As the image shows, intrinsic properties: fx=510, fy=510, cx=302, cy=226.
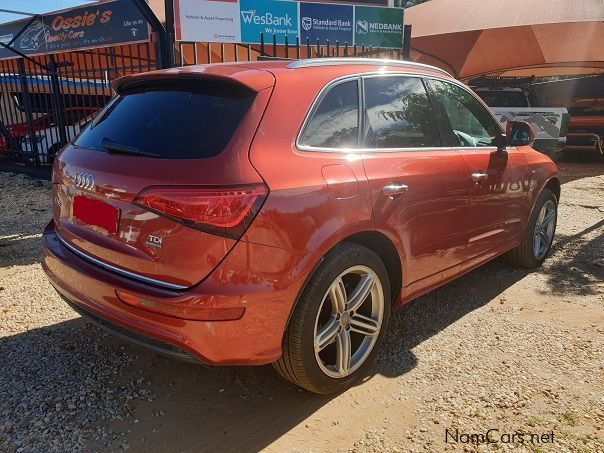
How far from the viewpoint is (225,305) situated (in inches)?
85.2

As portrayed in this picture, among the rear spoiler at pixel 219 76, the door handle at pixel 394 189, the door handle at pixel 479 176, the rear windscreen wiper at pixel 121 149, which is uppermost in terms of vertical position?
the rear spoiler at pixel 219 76

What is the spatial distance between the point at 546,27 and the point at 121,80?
542 inches

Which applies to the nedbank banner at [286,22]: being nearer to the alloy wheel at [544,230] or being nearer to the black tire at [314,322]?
the alloy wheel at [544,230]

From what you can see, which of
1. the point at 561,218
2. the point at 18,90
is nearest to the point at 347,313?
the point at 561,218

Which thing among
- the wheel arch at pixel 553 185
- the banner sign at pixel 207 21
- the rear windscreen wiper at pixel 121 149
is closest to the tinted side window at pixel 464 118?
the wheel arch at pixel 553 185

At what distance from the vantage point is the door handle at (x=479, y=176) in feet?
11.5

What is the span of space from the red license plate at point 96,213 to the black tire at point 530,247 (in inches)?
138

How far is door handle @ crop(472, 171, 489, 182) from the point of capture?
11.5ft

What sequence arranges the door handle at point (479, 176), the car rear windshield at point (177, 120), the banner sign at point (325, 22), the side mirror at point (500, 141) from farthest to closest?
1. the banner sign at point (325, 22)
2. the side mirror at point (500, 141)
3. the door handle at point (479, 176)
4. the car rear windshield at point (177, 120)

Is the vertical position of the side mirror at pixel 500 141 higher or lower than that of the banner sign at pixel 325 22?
lower

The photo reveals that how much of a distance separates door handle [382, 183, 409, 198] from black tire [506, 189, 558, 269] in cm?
213

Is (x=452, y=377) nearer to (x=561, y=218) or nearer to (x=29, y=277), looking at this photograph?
(x=29, y=277)

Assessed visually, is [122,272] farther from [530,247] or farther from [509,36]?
[509,36]

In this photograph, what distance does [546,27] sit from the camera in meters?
13.6
